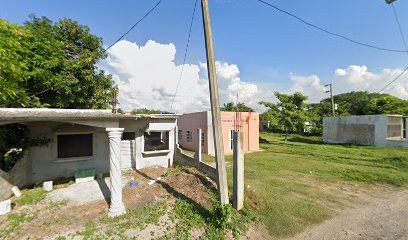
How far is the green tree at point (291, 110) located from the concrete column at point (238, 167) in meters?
17.0

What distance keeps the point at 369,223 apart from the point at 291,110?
17.3 metres

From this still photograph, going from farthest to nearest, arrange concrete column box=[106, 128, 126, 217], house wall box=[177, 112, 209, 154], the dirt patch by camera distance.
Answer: house wall box=[177, 112, 209, 154] → concrete column box=[106, 128, 126, 217] → the dirt patch

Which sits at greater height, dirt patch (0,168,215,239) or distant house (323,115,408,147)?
distant house (323,115,408,147)

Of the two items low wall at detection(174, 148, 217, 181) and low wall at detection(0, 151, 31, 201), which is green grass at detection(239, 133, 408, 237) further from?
low wall at detection(0, 151, 31, 201)

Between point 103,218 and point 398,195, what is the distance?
10461 mm

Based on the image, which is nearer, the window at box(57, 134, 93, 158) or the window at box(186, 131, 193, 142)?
the window at box(57, 134, 93, 158)

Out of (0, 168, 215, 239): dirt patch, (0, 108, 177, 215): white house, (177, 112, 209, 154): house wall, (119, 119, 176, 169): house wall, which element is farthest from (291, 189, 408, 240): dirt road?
(177, 112, 209, 154): house wall

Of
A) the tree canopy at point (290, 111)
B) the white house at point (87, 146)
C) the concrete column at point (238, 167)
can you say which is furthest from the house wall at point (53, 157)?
the tree canopy at point (290, 111)

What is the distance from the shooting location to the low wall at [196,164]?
8.17 meters

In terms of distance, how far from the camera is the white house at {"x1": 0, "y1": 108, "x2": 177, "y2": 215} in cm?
592

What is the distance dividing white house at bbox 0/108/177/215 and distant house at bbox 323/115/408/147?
21837mm

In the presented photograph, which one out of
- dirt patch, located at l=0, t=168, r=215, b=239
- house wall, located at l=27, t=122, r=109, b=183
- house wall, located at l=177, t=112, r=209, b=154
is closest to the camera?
dirt patch, located at l=0, t=168, r=215, b=239

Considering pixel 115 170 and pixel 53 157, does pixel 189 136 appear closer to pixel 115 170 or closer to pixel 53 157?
pixel 53 157

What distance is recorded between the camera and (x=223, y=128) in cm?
1647
